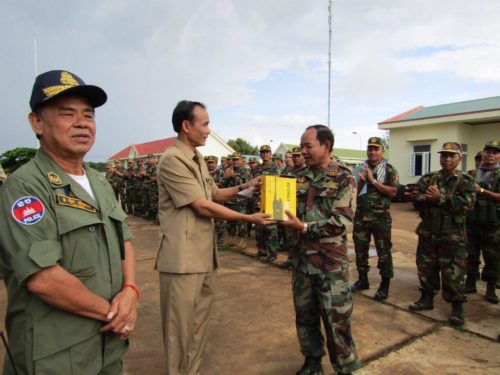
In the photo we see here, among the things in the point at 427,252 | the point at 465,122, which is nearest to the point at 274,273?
the point at 427,252

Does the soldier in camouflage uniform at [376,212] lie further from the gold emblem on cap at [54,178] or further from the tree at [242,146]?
the tree at [242,146]

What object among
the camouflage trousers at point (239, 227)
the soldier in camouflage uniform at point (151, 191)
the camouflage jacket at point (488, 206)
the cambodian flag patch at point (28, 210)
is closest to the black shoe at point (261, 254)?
the camouflage trousers at point (239, 227)

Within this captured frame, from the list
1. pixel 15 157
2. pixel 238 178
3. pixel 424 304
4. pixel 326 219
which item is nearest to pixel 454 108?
pixel 238 178

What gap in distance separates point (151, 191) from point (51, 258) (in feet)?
35.1

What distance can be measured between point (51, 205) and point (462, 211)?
4087mm

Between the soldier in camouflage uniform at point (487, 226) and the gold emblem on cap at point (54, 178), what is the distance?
4.88 meters

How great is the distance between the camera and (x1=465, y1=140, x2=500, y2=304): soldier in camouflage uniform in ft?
14.7

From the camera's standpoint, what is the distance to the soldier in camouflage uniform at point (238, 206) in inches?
296

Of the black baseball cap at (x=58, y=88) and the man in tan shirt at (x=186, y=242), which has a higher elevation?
A: the black baseball cap at (x=58, y=88)

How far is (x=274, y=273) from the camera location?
18.1 ft

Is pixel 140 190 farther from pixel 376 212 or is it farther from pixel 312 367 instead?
pixel 312 367

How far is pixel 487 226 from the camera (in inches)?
183

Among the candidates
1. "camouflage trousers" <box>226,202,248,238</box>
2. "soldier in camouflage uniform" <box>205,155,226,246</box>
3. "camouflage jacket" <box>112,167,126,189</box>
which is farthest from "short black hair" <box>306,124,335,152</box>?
"camouflage jacket" <box>112,167,126,189</box>

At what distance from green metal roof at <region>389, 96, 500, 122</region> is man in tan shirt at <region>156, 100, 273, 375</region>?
17.0m
